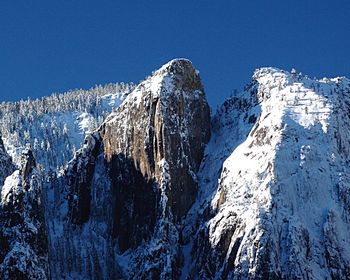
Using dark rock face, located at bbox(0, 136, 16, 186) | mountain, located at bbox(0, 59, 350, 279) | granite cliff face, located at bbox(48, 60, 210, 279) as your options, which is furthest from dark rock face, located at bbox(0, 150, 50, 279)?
granite cliff face, located at bbox(48, 60, 210, 279)

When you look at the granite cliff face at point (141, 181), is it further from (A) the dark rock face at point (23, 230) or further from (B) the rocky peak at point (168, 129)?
→ (A) the dark rock face at point (23, 230)

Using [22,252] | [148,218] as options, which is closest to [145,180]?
[148,218]

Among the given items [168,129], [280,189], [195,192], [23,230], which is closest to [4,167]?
[23,230]

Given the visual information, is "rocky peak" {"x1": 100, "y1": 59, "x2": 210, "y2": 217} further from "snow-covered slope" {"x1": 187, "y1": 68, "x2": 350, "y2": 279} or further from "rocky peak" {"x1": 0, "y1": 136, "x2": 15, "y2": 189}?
"rocky peak" {"x1": 0, "y1": 136, "x2": 15, "y2": 189}

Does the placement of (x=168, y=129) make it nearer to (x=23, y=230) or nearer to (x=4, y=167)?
(x=4, y=167)

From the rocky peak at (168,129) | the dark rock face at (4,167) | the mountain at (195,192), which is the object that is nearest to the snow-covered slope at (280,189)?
the mountain at (195,192)

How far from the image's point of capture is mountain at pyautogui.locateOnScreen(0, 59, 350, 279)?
448 feet

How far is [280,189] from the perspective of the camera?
14488 cm

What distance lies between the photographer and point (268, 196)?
469ft

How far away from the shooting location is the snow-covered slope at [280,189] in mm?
137125

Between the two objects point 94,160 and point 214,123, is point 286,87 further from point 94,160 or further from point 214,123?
point 94,160

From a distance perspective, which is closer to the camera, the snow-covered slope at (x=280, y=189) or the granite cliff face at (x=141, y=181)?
the snow-covered slope at (x=280, y=189)

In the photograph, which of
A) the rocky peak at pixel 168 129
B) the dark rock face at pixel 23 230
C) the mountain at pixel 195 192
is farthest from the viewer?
the rocky peak at pixel 168 129

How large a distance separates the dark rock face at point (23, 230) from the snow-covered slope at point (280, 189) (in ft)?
99.4
